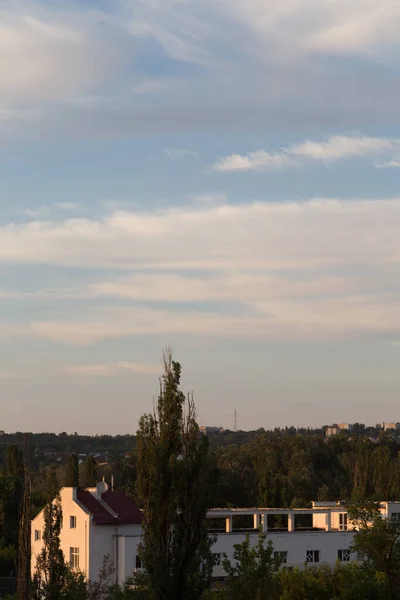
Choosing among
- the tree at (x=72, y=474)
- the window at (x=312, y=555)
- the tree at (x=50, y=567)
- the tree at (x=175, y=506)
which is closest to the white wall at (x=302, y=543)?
the window at (x=312, y=555)

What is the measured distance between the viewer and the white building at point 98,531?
65.9 metres

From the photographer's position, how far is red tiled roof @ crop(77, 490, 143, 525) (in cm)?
6775

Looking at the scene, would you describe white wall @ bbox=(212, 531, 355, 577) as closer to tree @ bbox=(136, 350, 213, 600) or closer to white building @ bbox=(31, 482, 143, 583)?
white building @ bbox=(31, 482, 143, 583)

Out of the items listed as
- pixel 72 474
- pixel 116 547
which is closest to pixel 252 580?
pixel 116 547

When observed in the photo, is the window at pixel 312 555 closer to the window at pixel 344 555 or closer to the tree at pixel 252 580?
the window at pixel 344 555

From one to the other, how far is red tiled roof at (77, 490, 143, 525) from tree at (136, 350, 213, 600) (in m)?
35.5

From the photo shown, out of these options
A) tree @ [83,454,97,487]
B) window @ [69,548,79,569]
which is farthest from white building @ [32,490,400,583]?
tree @ [83,454,97,487]

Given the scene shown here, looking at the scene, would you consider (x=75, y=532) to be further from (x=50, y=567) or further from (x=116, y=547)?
(x=50, y=567)

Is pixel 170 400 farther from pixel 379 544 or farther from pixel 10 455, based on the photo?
pixel 10 455

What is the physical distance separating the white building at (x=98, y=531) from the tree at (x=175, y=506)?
33.2m

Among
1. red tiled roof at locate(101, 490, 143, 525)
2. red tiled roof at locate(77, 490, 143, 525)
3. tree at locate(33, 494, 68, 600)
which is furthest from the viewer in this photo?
red tiled roof at locate(101, 490, 143, 525)

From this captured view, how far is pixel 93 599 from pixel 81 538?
1189 inches

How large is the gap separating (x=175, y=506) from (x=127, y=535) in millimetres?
35216

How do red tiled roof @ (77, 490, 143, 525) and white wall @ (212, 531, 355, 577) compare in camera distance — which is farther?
white wall @ (212, 531, 355, 577)
